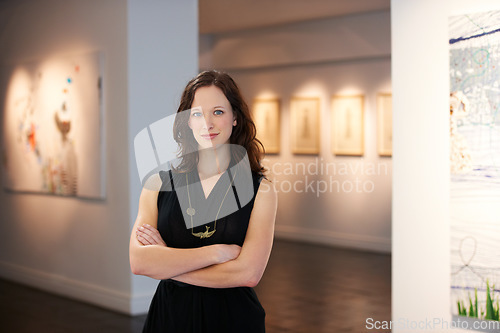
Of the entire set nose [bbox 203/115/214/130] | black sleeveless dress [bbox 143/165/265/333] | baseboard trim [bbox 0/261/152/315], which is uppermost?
nose [bbox 203/115/214/130]

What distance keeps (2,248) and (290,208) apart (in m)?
4.75

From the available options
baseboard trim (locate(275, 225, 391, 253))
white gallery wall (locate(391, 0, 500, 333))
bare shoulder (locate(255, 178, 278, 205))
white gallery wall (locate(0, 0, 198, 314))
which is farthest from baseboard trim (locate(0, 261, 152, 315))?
baseboard trim (locate(275, 225, 391, 253))

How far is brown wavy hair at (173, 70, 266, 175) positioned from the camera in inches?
77.4

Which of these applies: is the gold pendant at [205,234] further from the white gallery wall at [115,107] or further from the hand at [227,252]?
the white gallery wall at [115,107]

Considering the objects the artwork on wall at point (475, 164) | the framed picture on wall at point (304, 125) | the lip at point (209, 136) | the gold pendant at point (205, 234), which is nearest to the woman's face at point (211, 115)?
the lip at point (209, 136)

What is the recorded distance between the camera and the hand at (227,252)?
6.68ft

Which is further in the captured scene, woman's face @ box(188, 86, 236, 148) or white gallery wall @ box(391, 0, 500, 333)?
white gallery wall @ box(391, 0, 500, 333)

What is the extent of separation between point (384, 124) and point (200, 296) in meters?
7.42

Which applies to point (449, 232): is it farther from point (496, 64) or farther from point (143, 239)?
point (143, 239)

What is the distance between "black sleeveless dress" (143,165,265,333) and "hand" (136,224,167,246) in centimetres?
2

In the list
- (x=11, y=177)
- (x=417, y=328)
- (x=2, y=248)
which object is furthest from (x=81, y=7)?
(x=417, y=328)

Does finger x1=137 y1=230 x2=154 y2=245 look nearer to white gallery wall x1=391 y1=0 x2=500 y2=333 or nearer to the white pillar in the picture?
white gallery wall x1=391 y1=0 x2=500 y2=333

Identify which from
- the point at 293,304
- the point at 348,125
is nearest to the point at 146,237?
the point at 293,304

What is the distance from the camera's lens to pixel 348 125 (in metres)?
9.52
